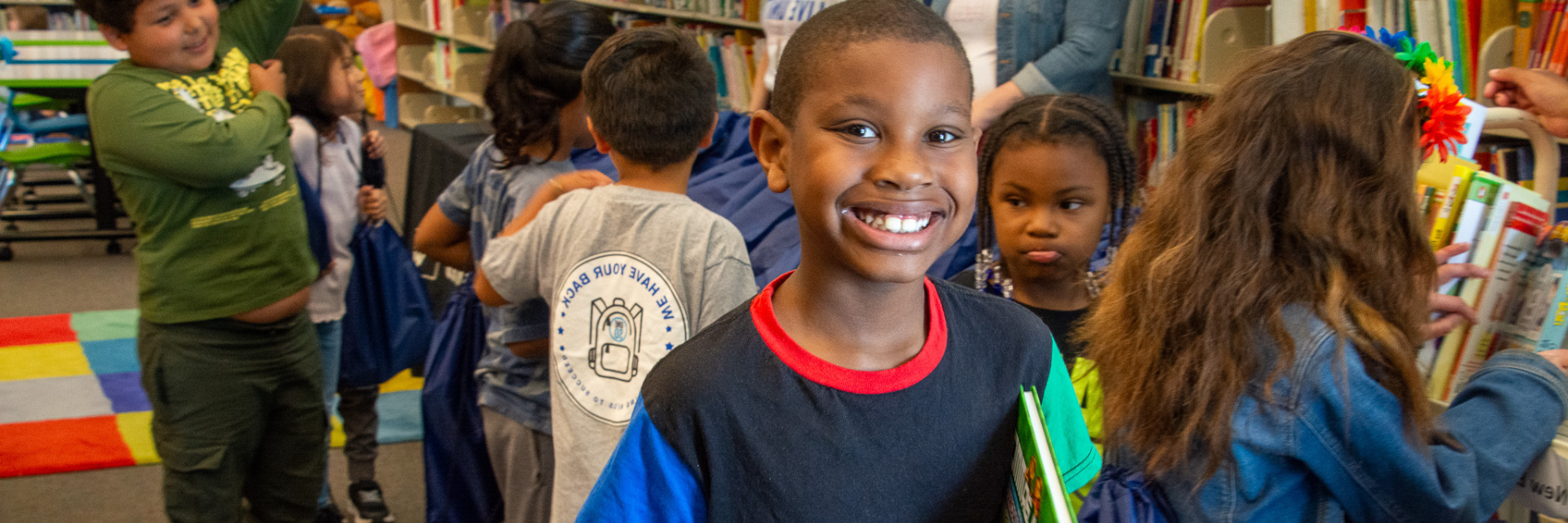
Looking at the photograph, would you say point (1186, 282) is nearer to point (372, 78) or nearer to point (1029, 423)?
point (1029, 423)

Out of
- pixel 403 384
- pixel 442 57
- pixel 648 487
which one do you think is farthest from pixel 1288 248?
pixel 442 57

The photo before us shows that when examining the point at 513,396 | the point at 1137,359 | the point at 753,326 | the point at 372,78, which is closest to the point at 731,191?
the point at 513,396

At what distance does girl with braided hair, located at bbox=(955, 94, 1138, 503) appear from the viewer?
4.61ft

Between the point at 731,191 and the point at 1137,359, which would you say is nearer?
the point at 1137,359

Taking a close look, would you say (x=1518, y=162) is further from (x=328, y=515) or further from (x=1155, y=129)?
(x=328, y=515)

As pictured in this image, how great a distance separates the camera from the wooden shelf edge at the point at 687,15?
3.62 meters

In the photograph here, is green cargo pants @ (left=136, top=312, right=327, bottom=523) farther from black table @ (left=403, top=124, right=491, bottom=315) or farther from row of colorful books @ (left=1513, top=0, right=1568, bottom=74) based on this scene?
row of colorful books @ (left=1513, top=0, right=1568, bottom=74)

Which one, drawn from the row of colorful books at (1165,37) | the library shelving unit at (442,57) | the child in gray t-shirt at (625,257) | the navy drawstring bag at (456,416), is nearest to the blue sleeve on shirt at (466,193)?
the navy drawstring bag at (456,416)

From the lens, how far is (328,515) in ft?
8.02

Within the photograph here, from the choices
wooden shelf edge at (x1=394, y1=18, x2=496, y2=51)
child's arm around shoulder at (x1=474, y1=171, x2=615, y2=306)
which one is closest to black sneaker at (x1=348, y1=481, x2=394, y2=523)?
child's arm around shoulder at (x1=474, y1=171, x2=615, y2=306)

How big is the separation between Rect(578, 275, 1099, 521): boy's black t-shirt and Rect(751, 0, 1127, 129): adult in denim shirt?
1394 mm

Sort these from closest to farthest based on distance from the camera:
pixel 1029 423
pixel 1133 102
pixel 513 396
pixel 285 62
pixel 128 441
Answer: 1. pixel 1029 423
2. pixel 513 396
3. pixel 285 62
4. pixel 1133 102
5. pixel 128 441

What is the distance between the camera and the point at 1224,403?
1.02m

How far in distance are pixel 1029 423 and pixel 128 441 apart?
3.10 meters
